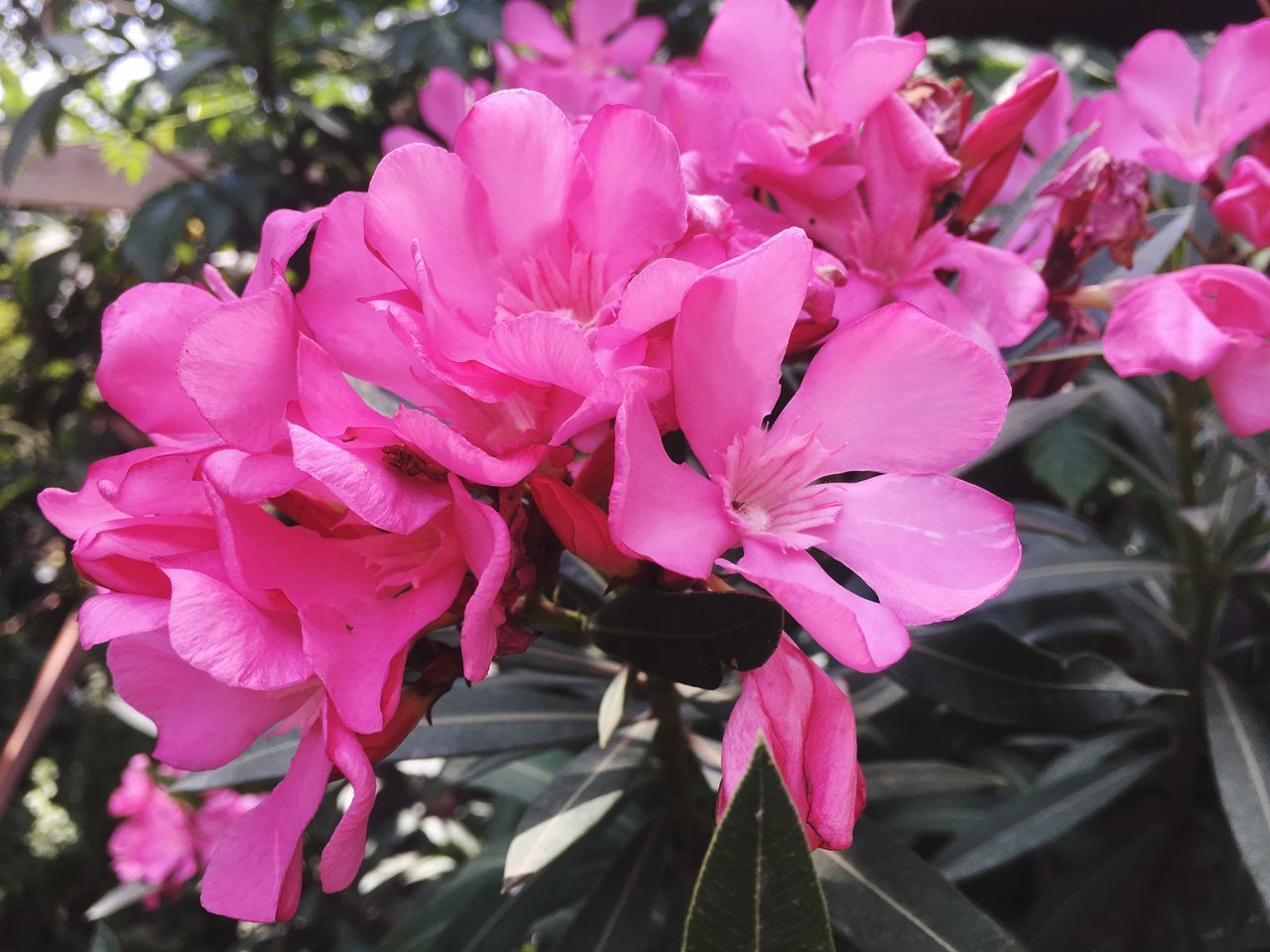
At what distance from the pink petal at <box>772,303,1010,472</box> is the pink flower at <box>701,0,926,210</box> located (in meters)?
0.20

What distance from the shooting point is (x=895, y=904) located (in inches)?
27.4

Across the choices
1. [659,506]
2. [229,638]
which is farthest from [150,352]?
[659,506]

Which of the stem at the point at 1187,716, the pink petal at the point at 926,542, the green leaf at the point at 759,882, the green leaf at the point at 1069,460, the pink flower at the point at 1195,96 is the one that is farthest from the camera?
the green leaf at the point at 1069,460

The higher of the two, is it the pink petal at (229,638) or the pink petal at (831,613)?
the pink petal at (229,638)

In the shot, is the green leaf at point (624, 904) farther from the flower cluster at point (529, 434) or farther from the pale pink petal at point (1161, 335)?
the pale pink petal at point (1161, 335)

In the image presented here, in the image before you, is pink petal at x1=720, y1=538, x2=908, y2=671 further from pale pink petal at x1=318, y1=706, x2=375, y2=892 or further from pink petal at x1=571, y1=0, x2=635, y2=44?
pink petal at x1=571, y1=0, x2=635, y2=44

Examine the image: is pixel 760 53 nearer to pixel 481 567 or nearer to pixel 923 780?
pixel 481 567

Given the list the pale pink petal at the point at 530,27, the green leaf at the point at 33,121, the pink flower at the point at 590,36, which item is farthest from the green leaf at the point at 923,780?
the green leaf at the point at 33,121

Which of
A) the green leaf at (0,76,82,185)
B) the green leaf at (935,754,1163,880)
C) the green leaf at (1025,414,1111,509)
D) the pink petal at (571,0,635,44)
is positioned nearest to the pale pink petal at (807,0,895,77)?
the green leaf at (935,754,1163,880)

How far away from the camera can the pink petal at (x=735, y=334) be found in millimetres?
455

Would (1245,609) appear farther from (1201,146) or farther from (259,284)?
(259,284)

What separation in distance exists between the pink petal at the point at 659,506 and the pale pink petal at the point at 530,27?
1308 millimetres

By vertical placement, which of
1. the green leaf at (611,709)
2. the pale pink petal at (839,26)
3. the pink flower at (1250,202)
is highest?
the pale pink petal at (839,26)

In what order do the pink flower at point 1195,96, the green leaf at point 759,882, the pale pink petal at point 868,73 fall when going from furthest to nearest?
1. the pink flower at point 1195,96
2. the pale pink petal at point 868,73
3. the green leaf at point 759,882
